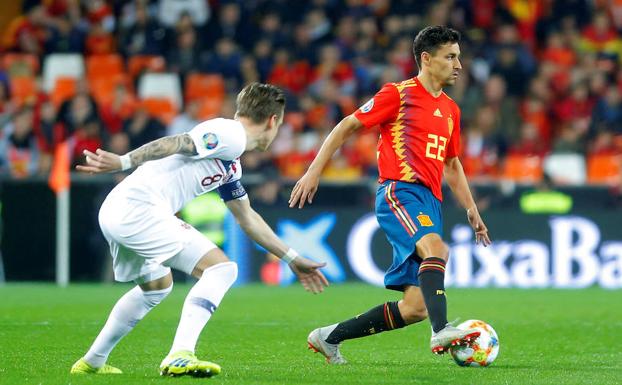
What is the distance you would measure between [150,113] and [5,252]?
2880 millimetres

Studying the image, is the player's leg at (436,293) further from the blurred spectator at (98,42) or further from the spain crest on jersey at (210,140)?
the blurred spectator at (98,42)

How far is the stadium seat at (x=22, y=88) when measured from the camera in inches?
722

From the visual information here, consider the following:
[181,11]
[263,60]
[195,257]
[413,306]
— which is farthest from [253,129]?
[181,11]

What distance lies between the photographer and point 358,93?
18656mm

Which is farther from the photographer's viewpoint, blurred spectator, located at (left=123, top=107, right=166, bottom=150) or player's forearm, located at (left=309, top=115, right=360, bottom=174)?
blurred spectator, located at (left=123, top=107, right=166, bottom=150)

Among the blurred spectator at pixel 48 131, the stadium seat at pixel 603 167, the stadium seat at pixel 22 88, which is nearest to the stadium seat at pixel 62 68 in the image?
the stadium seat at pixel 22 88

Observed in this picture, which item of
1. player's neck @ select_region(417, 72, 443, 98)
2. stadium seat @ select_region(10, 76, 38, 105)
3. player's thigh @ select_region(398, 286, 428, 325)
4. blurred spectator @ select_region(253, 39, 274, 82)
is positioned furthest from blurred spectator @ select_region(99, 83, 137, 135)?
player's thigh @ select_region(398, 286, 428, 325)

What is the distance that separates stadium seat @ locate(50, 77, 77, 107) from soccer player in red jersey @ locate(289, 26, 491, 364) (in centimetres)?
1109

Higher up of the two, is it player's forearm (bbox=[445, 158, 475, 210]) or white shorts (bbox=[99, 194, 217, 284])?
player's forearm (bbox=[445, 158, 475, 210])

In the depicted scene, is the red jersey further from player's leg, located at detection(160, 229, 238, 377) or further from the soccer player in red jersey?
player's leg, located at detection(160, 229, 238, 377)

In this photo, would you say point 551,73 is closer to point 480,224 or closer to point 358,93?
point 358,93

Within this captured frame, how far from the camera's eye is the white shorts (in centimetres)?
661

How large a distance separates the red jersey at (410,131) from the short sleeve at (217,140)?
46.4 inches

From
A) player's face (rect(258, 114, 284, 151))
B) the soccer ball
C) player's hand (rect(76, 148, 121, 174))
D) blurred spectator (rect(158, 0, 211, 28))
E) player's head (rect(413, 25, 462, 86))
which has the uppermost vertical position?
blurred spectator (rect(158, 0, 211, 28))
